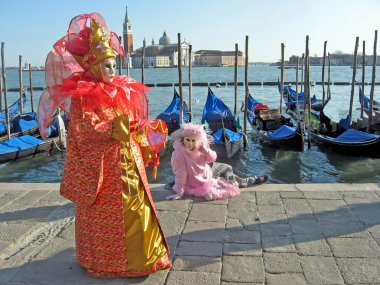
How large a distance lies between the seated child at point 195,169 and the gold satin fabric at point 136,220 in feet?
4.67

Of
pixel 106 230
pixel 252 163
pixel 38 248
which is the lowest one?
pixel 252 163

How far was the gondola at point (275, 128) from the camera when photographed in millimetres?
9684

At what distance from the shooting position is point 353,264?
237cm

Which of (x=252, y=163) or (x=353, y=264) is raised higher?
(x=353, y=264)

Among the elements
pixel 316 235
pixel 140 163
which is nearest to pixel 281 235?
pixel 316 235

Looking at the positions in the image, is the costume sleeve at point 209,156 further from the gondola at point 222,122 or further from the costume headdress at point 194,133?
→ the gondola at point 222,122

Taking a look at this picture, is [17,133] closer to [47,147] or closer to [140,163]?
[47,147]

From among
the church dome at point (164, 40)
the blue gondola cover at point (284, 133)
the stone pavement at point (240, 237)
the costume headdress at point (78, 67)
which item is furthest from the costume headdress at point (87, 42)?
the church dome at point (164, 40)

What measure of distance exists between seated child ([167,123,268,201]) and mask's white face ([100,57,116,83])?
1684 mm

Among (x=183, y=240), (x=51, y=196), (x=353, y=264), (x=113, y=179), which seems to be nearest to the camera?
(x=113, y=179)

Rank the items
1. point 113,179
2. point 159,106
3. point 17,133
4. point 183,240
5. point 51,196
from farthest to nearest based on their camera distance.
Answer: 1. point 159,106
2. point 17,133
3. point 51,196
4. point 183,240
5. point 113,179

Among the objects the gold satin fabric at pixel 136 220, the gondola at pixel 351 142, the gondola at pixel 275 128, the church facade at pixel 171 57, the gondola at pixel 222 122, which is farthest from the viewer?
the church facade at pixel 171 57

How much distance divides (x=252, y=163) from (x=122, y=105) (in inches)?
293

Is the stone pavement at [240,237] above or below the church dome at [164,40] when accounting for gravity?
below
